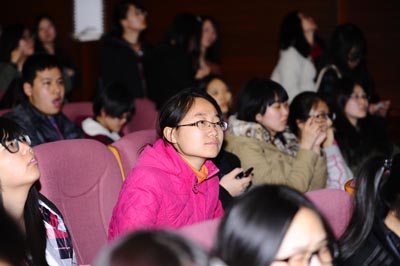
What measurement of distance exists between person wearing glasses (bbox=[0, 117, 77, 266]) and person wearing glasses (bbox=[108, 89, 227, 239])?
0.21 meters

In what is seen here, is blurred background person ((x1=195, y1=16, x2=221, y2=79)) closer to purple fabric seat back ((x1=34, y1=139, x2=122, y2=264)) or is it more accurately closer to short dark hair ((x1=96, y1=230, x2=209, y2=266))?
purple fabric seat back ((x1=34, y1=139, x2=122, y2=264))

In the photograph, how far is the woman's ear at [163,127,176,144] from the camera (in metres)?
2.23

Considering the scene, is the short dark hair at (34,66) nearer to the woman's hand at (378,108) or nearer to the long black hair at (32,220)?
the long black hair at (32,220)

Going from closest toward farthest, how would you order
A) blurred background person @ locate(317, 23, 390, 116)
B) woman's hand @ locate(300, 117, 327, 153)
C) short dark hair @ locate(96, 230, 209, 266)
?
short dark hair @ locate(96, 230, 209, 266) → woman's hand @ locate(300, 117, 327, 153) → blurred background person @ locate(317, 23, 390, 116)

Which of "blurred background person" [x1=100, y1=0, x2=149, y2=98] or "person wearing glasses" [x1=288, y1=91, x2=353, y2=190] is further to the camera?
"blurred background person" [x1=100, y1=0, x2=149, y2=98]

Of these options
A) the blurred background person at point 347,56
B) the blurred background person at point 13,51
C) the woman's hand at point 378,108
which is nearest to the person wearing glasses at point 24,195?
the blurred background person at point 13,51

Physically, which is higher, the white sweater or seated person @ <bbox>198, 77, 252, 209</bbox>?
the white sweater

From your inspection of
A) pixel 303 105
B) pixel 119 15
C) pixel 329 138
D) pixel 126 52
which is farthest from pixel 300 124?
pixel 119 15

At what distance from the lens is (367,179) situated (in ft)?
6.09

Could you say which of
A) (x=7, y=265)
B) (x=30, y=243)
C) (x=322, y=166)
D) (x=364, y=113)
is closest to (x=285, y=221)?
(x=7, y=265)

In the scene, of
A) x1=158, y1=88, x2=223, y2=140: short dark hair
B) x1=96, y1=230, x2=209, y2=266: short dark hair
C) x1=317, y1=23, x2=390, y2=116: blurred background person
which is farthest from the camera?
x1=317, y1=23, x2=390, y2=116: blurred background person

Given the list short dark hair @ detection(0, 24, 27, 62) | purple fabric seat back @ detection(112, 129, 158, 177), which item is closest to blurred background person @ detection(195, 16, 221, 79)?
short dark hair @ detection(0, 24, 27, 62)

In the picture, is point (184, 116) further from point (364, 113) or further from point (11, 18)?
point (11, 18)

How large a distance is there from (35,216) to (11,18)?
575 cm
